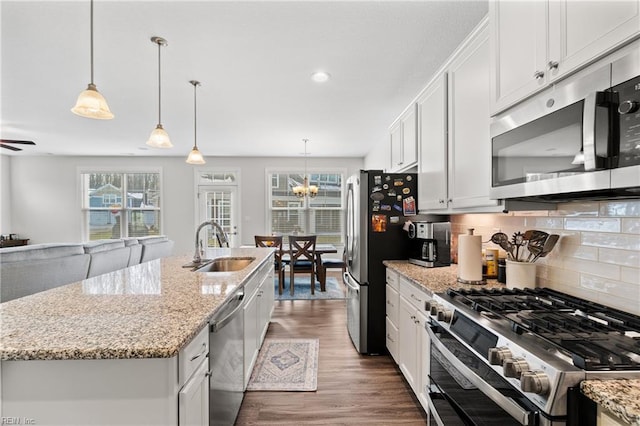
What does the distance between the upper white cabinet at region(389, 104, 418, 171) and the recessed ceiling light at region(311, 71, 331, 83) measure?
101 cm

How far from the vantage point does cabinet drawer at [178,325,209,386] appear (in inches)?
41.0

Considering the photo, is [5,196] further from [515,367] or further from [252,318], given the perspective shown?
[515,367]

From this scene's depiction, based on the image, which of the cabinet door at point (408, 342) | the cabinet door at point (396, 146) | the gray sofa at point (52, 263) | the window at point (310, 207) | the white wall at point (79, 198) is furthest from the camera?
the window at point (310, 207)

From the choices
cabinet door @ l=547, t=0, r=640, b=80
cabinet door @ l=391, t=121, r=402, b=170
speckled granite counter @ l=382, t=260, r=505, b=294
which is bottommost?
speckled granite counter @ l=382, t=260, r=505, b=294

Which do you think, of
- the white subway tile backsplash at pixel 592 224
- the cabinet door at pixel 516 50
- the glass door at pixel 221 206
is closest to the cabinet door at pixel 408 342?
the white subway tile backsplash at pixel 592 224

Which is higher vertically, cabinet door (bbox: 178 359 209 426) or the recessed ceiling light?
the recessed ceiling light

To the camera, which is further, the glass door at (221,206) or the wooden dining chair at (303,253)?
the glass door at (221,206)

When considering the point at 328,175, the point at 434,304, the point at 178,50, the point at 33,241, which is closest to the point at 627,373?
the point at 434,304

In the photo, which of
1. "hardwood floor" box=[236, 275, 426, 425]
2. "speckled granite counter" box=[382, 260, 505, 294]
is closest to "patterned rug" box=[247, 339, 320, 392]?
"hardwood floor" box=[236, 275, 426, 425]

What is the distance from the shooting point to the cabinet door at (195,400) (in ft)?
3.40

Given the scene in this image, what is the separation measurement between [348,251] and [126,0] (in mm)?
2710

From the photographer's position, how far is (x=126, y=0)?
5.99 ft

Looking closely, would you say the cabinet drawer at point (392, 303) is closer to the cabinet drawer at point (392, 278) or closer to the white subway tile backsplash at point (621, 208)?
the cabinet drawer at point (392, 278)

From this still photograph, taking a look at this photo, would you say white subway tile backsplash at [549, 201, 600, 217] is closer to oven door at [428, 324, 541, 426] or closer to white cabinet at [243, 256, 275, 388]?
oven door at [428, 324, 541, 426]
